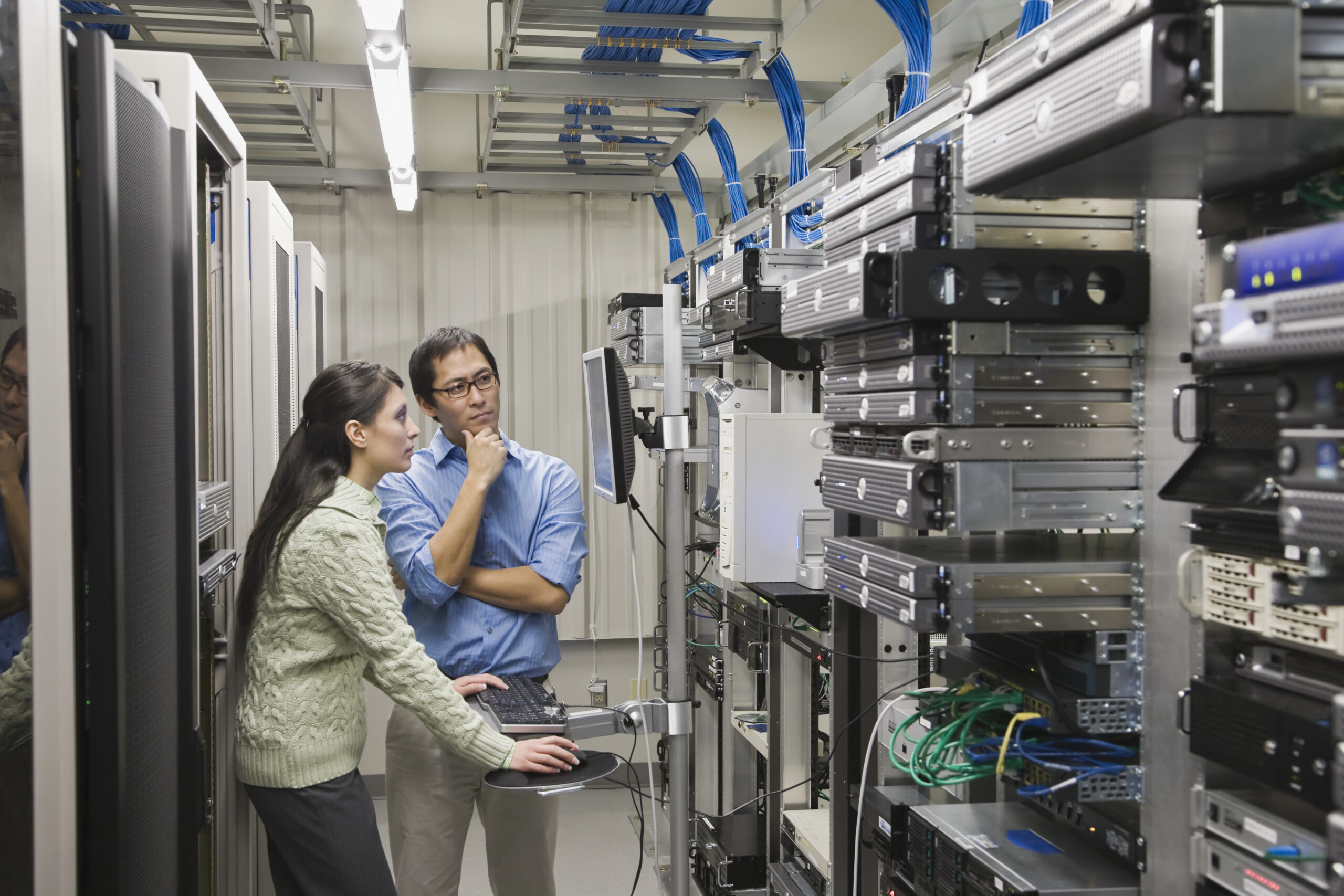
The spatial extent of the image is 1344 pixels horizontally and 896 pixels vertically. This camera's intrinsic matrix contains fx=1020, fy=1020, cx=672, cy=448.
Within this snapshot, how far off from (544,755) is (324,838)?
17.5 inches

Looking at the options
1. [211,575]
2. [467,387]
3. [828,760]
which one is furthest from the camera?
[828,760]

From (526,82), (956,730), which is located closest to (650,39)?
(526,82)

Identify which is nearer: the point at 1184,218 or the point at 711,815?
the point at 1184,218

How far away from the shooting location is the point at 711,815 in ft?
12.1

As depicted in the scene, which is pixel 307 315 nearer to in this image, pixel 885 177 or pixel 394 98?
pixel 394 98

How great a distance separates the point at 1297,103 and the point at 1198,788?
85cm

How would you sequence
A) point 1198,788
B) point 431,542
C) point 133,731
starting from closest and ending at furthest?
1. point 133,731
2. point 1198,788
3. point 431,542

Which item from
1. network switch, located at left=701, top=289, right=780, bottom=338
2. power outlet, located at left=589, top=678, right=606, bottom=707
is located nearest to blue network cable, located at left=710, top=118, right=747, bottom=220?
network switch, located at left=701, top=289, right=780, bottom=338

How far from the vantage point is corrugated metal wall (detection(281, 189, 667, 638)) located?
4.82 metres

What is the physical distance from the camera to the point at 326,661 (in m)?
1.95

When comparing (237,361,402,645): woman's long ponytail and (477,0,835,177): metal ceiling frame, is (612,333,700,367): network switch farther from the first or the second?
(237,361,402,645): woman's long ponytail

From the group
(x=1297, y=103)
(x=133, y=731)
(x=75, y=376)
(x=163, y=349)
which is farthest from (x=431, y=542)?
(x=1297, y=103)

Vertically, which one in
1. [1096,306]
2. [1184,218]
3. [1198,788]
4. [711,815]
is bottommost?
[711,815]

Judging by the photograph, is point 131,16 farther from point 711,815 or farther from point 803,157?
point 711,815
